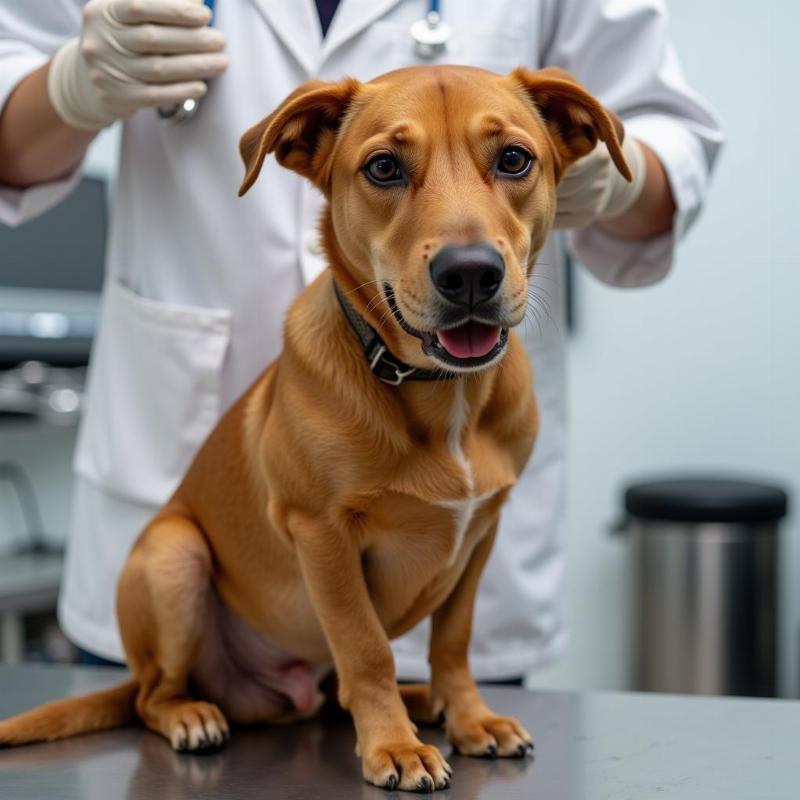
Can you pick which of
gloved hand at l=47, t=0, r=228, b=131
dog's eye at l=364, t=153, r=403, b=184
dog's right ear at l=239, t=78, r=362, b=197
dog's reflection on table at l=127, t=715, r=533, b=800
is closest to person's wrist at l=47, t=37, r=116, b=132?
gloved hand at l=47, t=0, r=228, b=131

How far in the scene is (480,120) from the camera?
2.81 ft

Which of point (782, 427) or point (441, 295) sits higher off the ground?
point (441, 295)

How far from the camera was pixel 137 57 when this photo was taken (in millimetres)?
1132

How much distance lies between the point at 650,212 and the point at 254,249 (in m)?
0.45

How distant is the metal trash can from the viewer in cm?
263

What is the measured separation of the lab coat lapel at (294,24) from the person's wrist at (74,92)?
0.20 metres

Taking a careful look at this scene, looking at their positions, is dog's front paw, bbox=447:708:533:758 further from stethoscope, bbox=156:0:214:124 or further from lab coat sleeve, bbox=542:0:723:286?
stethoscope, bbox=156:0:214:124

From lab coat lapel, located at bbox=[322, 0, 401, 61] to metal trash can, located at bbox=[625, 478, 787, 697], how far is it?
1.69 m

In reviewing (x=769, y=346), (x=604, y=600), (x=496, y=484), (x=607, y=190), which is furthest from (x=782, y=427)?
(x=496, y=484)

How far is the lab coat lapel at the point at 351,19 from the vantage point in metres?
1.21

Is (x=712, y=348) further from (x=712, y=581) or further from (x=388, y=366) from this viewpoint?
(x=388, y=366)

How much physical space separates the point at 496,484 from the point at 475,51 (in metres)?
0.55

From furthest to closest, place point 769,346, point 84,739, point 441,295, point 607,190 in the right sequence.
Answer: point 769,346 → point 607,190 → point 84,739 → point 441,295

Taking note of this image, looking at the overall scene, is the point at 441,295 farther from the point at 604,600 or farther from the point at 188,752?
the point at 604,600
